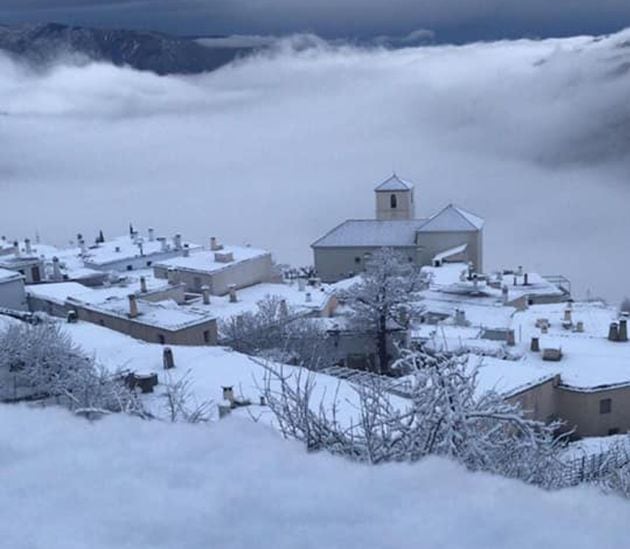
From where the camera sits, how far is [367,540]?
2.82 metres

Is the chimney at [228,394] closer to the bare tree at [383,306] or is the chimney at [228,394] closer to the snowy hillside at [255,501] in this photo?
the snowy hillside at [255,501]

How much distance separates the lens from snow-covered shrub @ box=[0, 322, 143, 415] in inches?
381

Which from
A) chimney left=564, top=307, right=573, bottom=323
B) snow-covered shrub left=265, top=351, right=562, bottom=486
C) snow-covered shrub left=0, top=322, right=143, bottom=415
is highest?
snow-covered shrub left=265, top=351, right=562, bottom=486

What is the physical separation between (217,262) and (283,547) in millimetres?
28899

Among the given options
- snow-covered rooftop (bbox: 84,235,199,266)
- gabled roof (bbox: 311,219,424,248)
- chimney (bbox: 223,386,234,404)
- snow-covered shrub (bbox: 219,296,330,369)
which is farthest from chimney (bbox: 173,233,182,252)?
chimney (bbox: 223,386,234,404)

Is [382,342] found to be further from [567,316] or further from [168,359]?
[168,359]

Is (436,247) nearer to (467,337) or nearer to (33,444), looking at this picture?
(467,337)

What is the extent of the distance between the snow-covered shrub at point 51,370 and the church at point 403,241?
2570 cm

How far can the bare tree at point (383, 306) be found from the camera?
22125 mm

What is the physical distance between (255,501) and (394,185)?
40290 millimetres

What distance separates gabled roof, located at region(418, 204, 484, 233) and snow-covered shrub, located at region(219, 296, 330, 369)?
1655 centimetres

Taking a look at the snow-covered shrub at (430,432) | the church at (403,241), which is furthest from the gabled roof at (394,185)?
the snow-covered shrub at (430,432)

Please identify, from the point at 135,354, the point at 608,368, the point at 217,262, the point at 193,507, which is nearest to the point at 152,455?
the point at 193,507

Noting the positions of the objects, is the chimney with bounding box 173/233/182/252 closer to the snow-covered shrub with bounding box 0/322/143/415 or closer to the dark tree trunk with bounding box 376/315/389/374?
the dark tree trunk with bounding box 376/315/389/374
